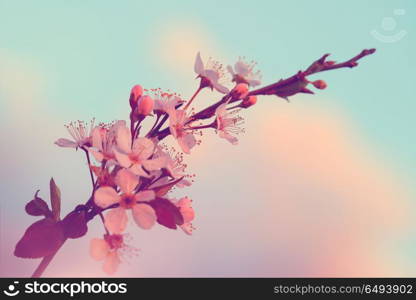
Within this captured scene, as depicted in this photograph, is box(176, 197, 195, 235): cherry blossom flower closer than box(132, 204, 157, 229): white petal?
No

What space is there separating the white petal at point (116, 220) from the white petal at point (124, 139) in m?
0.19

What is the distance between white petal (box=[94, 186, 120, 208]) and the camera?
1.38 meters

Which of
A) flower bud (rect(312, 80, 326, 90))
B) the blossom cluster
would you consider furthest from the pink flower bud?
flower bud (rect(312, 80, 326, 90))

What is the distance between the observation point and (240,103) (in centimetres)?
166

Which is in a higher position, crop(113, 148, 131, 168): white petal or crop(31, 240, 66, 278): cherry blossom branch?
crop(113, 148, 131, 168): white petal

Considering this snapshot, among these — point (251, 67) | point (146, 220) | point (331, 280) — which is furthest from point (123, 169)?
point (331, 280)

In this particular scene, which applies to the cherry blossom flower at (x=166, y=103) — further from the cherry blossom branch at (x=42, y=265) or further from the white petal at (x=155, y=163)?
the cherry blossom branch at (x=42, y=265)

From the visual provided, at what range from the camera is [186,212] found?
1613 millimetres

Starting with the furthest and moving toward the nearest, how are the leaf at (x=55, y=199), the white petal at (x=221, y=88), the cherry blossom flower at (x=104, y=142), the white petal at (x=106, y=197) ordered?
1. the white petal at (x=221, y=88)
2. the leaf at (x=55, y=199)
3. the cherry blossom flower at (x=104, y=142)
4. the white petal at (x=106, y=197)

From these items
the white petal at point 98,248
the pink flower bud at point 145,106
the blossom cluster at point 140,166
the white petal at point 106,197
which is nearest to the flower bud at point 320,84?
the blossom cluster at point 140,166

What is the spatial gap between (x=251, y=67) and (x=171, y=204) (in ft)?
2.33

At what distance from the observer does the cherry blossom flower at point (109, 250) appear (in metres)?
1.42

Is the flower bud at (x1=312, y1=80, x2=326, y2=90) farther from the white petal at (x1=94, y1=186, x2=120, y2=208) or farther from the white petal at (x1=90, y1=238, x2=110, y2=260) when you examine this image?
the white petal at (x1=90, y1=238, x2=110, y2=260)

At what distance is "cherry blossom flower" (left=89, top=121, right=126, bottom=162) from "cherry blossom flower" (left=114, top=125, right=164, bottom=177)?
50 mm
